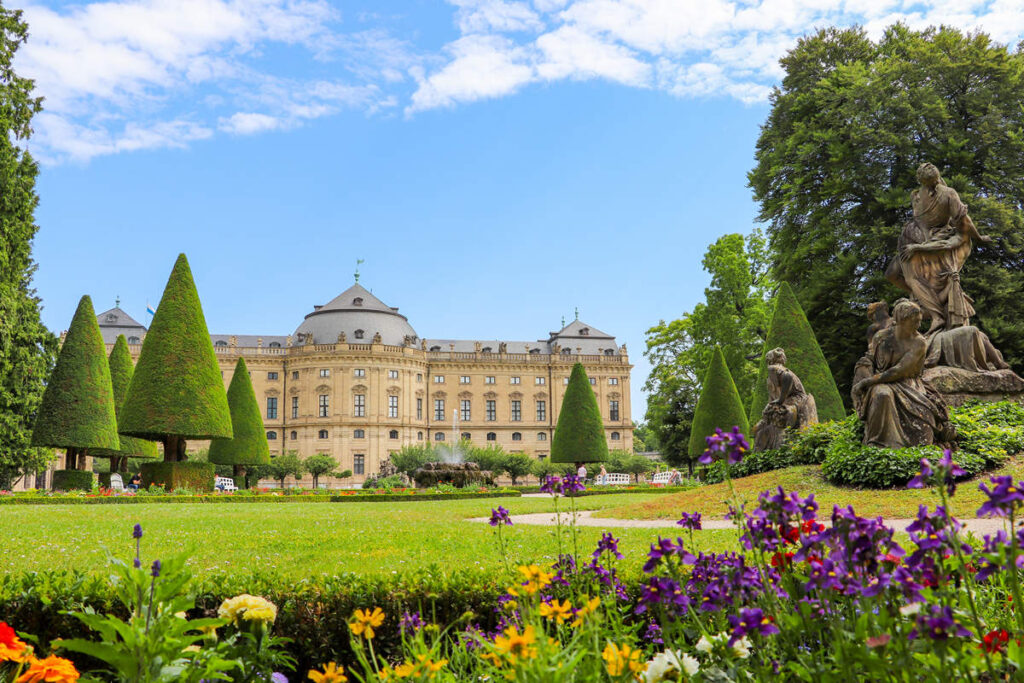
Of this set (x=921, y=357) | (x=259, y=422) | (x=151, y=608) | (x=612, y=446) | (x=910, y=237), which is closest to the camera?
(x=151, y=608)

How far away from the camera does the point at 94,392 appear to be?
20.3 m

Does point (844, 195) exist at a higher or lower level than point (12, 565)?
higher

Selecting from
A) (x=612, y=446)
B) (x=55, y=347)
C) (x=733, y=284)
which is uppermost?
(x=733, y=284)

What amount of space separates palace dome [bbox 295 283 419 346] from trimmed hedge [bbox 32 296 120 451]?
129 feet

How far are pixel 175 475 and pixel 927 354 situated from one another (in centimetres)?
1708

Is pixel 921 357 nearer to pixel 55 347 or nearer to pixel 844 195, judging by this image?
pixel 844 195

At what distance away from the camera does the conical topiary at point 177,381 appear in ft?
64.8

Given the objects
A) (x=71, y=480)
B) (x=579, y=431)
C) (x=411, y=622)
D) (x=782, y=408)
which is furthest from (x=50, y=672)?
(x=579, y=431)

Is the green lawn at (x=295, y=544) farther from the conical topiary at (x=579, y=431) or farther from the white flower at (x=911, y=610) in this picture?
the conical topiary at (x=579, y=431)

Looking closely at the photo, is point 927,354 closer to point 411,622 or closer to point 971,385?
point 971,385

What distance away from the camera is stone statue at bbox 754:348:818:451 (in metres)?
12.6

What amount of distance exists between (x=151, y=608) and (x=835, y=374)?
21793 mm

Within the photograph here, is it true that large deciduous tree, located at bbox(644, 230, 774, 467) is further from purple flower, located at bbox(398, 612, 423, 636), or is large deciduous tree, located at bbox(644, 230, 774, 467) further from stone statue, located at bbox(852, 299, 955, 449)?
purple flower, located at bbox(398, 612, 423, 636)

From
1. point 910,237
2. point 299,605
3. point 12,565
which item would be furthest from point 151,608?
point 910,237
